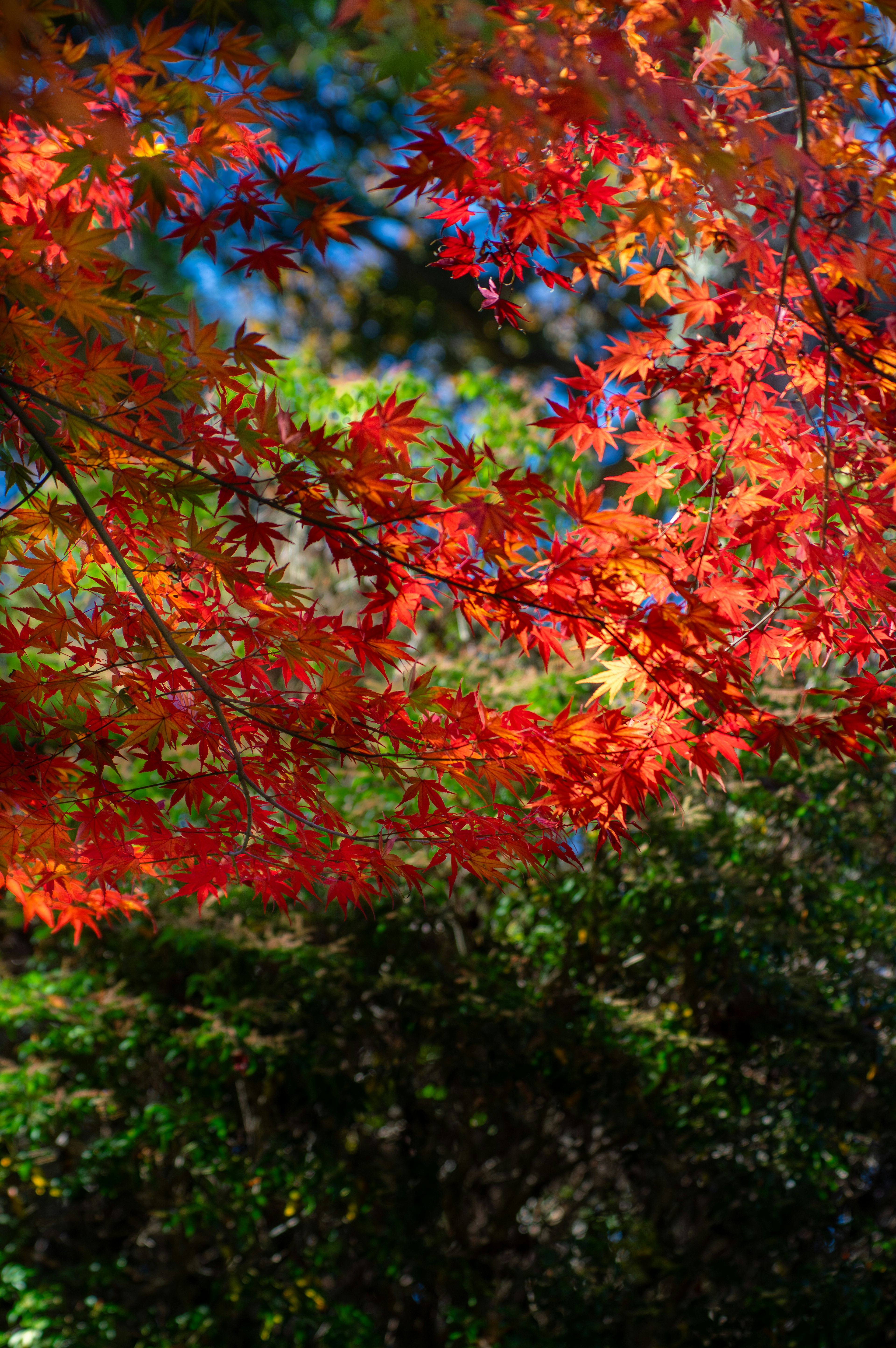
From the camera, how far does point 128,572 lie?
1.78 meters

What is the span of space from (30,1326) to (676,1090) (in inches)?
90.3

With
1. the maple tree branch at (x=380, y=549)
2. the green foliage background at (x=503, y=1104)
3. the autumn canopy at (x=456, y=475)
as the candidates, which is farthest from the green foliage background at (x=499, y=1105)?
the maple tree branch at (x=380, y=549)

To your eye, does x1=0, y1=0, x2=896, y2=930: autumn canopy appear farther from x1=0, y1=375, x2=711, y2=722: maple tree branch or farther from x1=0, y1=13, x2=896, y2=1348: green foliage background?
x1=0, y1=13, x2=896, y2=1348: green foliage background

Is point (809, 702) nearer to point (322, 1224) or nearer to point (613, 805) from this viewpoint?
point (613, 805)

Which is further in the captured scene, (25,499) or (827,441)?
(25,499)

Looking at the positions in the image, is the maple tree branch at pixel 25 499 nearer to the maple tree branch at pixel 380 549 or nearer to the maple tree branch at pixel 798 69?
the maple tree branch at pixel 380 549

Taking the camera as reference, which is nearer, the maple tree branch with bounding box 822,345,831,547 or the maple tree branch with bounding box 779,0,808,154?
the maple tree branch with bounding box 779,0,808,154

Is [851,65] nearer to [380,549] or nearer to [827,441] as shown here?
[827,441]

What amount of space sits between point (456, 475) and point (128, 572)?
0.61 m

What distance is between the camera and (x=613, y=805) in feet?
6.02

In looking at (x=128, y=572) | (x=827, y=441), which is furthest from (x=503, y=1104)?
(x=827, y=441)

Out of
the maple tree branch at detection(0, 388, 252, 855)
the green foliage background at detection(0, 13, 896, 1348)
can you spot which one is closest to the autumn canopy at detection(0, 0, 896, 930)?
the maple tree branch at detection(0, 388, 252, 855)

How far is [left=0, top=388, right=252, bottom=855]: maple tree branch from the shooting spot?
176cm

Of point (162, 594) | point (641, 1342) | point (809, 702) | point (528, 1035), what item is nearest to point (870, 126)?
point (162, 594)
